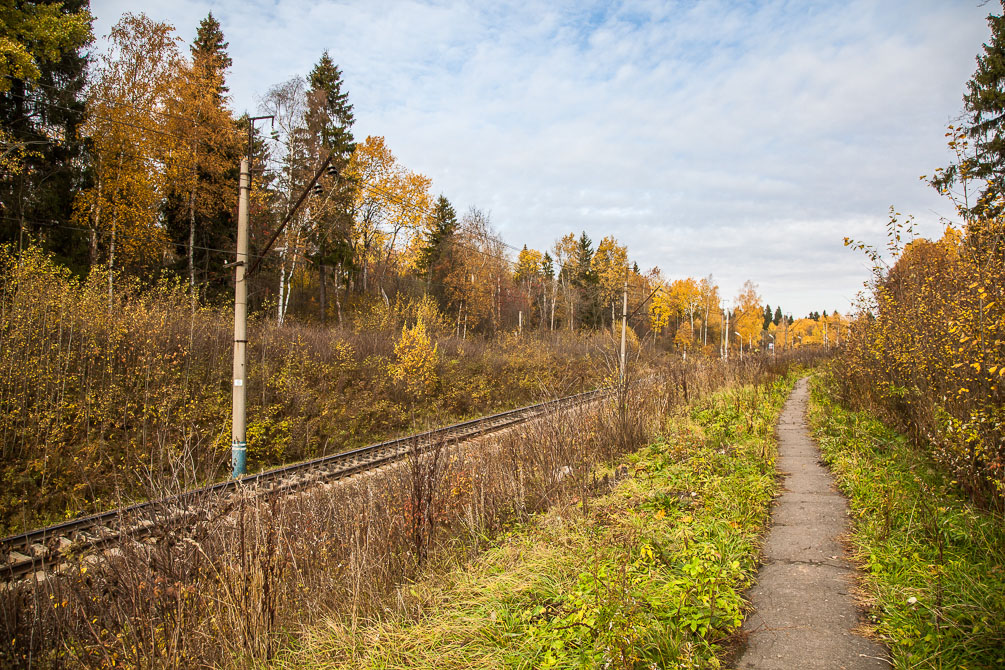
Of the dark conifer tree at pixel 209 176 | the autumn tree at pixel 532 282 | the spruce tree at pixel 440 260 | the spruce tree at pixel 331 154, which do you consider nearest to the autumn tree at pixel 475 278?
the spruce tree at pixel 440 260

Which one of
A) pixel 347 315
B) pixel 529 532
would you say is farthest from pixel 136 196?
pixel 529 532

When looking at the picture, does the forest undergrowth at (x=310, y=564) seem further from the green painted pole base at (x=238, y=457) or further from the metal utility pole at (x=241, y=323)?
the metal utility pole at (x=241, y=323)

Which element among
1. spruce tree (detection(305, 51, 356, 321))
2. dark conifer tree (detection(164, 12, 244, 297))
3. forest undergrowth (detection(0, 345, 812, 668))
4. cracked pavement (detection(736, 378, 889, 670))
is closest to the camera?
cracked pavement (detection(736, 378, 889, 670))

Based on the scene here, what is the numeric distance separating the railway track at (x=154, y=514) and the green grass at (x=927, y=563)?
4.08 metres

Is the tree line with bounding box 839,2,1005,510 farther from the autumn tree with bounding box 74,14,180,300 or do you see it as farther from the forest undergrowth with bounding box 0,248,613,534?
the autumn tree with bounding box 74,14,180,300

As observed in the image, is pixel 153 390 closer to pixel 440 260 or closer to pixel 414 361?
pixel 414 361

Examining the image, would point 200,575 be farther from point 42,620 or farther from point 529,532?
point 529,532

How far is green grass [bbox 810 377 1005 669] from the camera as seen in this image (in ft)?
9.23

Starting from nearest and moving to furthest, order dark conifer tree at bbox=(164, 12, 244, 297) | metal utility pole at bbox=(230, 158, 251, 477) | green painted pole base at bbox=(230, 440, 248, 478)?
1. green painted pole base at bbox=(230, 440, 248, 478)
2. metal utility pole at bbox=(230, 158, 251, 477)
3. dark conifer tree at bbox=(164, 12, 244, 297)

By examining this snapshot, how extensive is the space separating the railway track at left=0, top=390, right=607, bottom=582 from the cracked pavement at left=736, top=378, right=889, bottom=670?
3381 mm

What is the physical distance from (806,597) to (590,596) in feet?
5.69

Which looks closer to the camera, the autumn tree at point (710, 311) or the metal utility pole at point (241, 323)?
the metal utility pole at point (241, 323)

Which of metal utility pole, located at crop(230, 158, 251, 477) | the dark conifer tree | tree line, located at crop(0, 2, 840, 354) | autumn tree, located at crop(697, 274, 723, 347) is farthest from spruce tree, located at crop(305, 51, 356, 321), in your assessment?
autumn tree, located at crop(697, 274, 723, 347)

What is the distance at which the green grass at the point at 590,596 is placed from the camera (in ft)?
9.97
